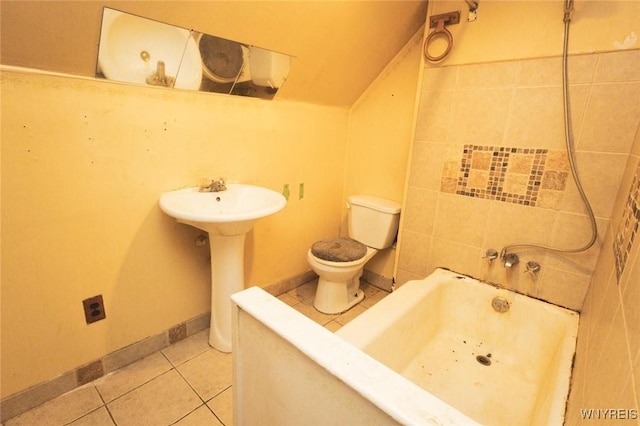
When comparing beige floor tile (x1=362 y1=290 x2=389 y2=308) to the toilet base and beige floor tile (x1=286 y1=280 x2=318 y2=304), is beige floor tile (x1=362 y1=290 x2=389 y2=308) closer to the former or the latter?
the toilet base

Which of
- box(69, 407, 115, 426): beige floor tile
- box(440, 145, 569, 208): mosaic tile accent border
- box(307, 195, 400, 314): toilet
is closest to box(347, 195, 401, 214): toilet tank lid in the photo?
box(307, 195, 400, 314): toilet

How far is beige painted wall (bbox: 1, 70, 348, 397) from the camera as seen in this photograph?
43.8 inches

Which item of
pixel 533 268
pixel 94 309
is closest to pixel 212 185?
pixel 94 309

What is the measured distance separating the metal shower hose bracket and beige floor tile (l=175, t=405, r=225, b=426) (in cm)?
194

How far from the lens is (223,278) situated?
5.10 feet

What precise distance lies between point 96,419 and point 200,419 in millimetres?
409

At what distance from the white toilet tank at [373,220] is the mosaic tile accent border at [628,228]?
1123 millimetres

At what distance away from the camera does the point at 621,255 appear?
836mm

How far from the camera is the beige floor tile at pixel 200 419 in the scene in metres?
1.23

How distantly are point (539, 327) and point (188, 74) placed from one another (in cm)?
199

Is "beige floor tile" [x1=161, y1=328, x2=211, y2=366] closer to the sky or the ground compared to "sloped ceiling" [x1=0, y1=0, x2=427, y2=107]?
closer to the ground

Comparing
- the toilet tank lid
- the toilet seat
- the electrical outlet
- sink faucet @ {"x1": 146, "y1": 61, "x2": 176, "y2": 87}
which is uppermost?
sink faucet @ {"x1": 146, "y1": 61, "x2": 176, "y2": 87}

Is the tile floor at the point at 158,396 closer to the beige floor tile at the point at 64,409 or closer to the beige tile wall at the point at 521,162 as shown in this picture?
the beige floor tile at the point at 64,409

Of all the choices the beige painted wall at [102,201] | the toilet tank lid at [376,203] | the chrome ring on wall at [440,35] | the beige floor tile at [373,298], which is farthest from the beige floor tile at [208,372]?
the chrome ring on wall at [440,35]
